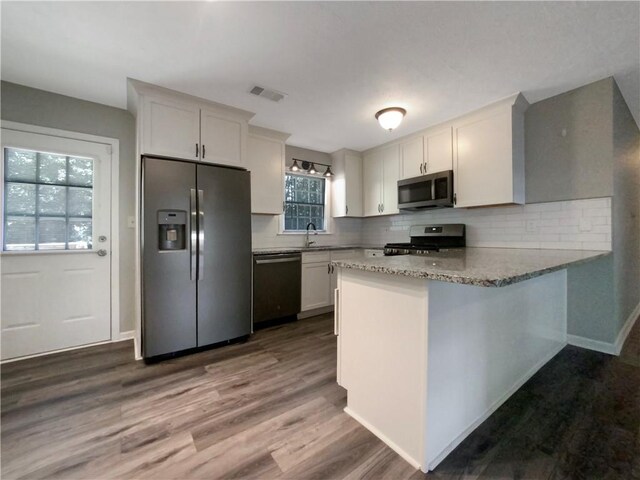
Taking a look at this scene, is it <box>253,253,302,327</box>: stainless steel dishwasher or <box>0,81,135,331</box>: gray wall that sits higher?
<box>0,81,135,331</box>: gray wall

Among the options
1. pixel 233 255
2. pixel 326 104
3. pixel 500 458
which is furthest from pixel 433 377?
pixel 326 104

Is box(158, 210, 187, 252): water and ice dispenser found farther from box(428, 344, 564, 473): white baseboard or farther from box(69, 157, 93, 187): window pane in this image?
box(428, 344, 564, 473): white baseboard

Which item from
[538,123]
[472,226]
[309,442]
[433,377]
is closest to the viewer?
[433,377]

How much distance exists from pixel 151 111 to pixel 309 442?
2.79 meters

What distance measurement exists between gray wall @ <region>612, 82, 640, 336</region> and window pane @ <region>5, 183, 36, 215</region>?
16.9 feet

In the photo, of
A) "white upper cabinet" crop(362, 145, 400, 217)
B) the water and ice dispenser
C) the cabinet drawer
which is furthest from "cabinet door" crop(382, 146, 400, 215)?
the water and ice dispenser

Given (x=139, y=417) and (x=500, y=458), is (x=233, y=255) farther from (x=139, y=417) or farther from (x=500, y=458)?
(x=500, y=458)

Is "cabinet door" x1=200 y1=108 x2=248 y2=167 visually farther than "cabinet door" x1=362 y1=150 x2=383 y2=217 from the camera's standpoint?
No

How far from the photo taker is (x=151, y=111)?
2357 millimetres

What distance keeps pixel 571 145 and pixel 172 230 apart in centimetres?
377

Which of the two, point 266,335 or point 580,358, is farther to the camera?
point 266,335

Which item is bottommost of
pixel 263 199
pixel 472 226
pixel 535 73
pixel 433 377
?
pixel 433 377

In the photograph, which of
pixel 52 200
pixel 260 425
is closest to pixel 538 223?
pixel 260 425

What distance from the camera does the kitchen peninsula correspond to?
1196 millimetres
